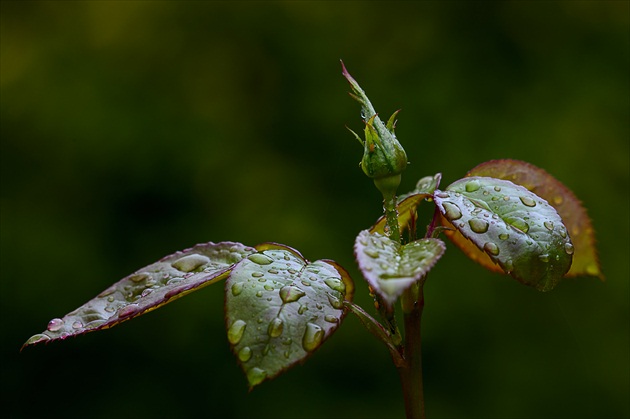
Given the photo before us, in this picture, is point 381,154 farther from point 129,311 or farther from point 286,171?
point 286,171

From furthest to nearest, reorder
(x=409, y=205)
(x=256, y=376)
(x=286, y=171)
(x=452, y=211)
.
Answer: (x=286, y=171)
(x=409, y=205)
(x=452, y=211)
(x=256, y=376)

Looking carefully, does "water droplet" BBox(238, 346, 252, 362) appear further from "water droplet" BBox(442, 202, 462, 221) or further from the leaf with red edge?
the leaf with red edge

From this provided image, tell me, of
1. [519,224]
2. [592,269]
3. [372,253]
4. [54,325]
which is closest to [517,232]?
[519,224]

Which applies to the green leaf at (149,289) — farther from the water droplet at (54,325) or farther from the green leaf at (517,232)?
the green leaf at (517,232)

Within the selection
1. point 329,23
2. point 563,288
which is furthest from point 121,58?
point 563,288

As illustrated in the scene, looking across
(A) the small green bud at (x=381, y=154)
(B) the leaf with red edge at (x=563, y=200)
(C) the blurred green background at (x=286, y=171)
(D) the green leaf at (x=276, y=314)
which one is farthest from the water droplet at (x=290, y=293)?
(C) the blurred green background at (x=286, y=171)

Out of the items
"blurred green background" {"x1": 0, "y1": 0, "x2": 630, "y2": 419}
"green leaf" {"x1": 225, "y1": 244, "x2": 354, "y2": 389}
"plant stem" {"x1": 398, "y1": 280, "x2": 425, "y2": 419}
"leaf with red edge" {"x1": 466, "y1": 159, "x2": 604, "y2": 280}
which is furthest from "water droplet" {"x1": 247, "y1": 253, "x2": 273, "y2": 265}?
"blurred green background" {"x1": 0, "y1": 0, "x2": 630, "y2": 419}
